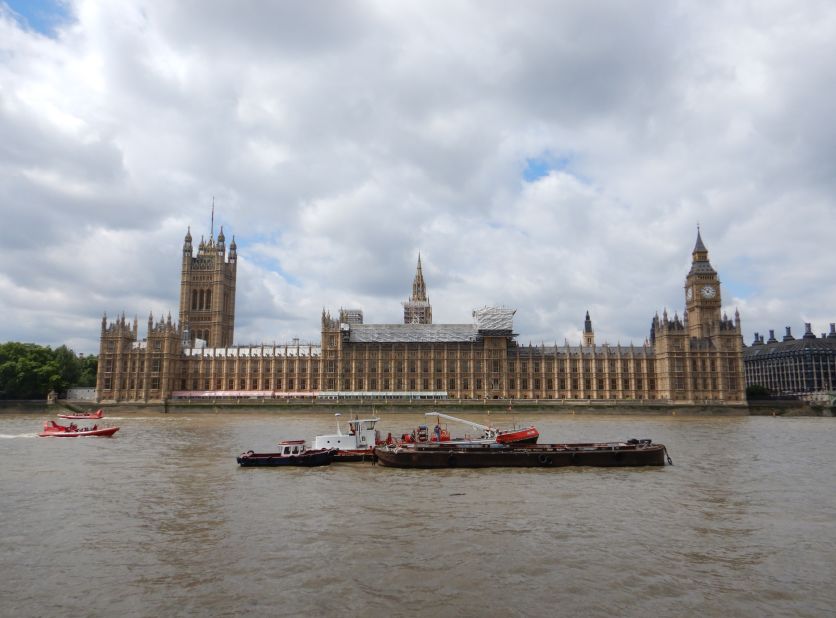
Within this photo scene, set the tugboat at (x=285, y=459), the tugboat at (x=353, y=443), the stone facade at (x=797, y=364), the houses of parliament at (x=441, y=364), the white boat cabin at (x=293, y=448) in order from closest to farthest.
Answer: the tugboat at (x=285, y=459) < the white boat cabin at (x=293, y=448) < the tugboat at (x=353, y=443) < the houses of parliament at (x=441, y=364) < the stone facade at (x=797, y=364)

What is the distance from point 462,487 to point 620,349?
103 metres

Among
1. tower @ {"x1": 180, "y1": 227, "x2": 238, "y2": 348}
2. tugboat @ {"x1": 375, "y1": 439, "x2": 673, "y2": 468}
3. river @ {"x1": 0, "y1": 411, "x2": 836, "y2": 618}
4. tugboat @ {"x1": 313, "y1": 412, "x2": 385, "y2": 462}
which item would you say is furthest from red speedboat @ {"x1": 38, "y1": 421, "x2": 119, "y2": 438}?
tower @ {"x1": 180, "y1": 227, "x2": 238, "y2": 348}

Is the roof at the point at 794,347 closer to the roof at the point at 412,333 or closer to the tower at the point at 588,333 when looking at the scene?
the tower at the point at 588,333

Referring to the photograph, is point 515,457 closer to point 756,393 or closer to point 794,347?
point 756,393

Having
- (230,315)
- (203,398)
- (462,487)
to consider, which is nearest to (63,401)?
(203,398)

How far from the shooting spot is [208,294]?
156 m

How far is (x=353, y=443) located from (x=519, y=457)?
10.8 meters

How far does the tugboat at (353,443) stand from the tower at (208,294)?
117 meters

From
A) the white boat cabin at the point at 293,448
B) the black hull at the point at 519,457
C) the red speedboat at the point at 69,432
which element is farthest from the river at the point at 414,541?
the red speedboat at the point at 69,432

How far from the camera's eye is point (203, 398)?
393ft

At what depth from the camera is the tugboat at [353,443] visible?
39.6 metres

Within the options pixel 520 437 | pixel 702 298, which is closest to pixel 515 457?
pixel 520 437

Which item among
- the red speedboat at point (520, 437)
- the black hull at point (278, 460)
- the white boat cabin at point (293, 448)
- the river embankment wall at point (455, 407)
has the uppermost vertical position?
the river embankment wall at point (455, 407)

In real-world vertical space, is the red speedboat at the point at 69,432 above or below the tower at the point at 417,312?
below
